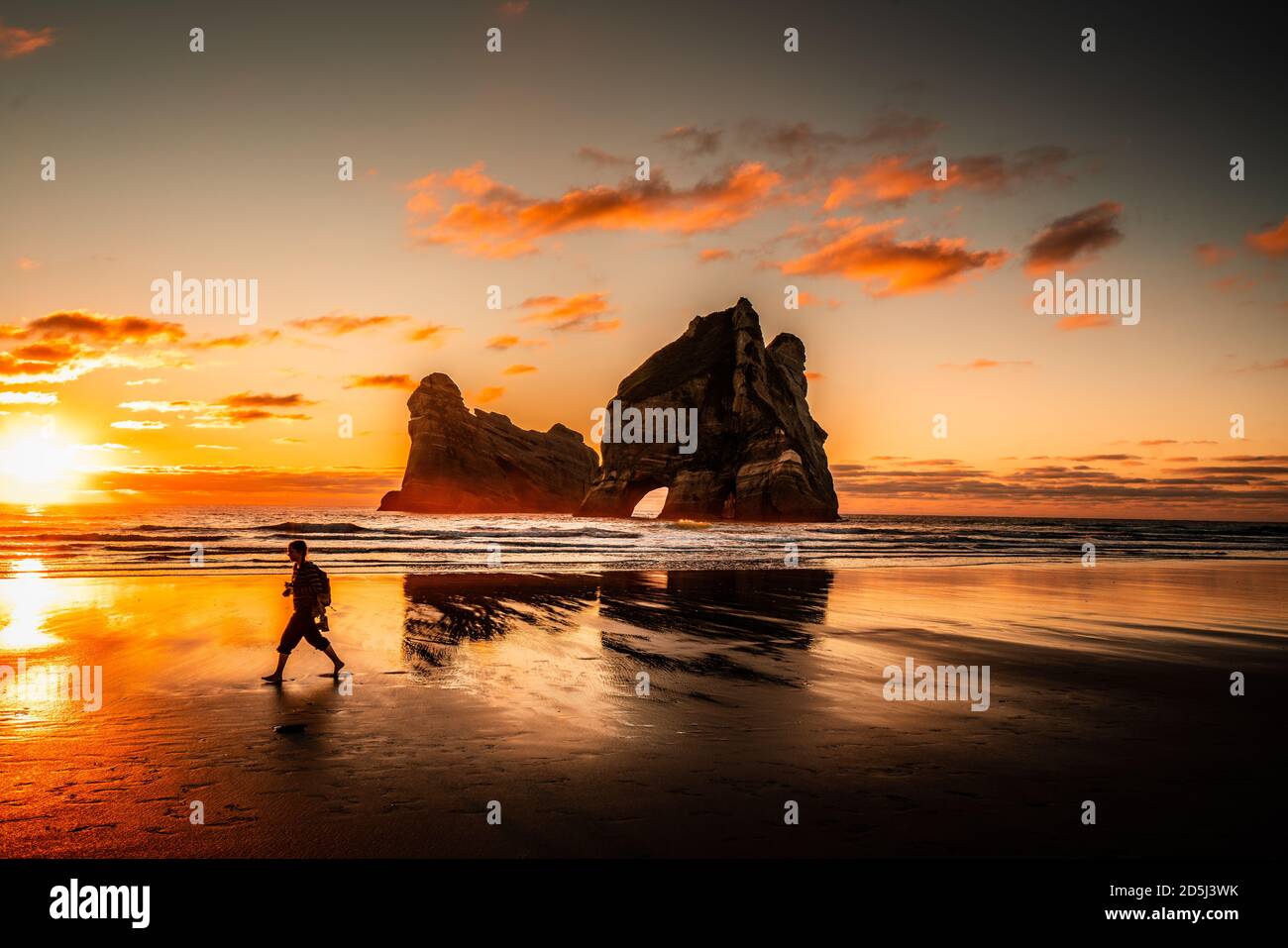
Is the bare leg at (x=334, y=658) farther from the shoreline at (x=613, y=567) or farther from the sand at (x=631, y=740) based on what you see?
the shoreline at (x=613, y=567)

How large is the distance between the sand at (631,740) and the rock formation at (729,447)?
231 feet

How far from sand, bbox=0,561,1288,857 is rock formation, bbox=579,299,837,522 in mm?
70261

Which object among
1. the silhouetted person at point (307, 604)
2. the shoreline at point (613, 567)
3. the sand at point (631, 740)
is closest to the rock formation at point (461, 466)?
the shoreline at point (613, 567)

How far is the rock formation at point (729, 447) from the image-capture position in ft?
278

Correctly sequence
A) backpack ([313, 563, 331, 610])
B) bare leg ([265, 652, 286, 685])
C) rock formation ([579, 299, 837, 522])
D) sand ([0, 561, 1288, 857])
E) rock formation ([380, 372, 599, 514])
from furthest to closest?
rock formation ([380, 372, 599, 514]) → rock formation ([579, 299, 837, 522]) → backpack ([313, 563, 331, 610]) → bare leg ([265, 652, 286, 685]) → sand ([0, 561, 1288, 857])

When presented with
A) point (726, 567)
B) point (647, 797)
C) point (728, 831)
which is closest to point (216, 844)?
point (647, 797)

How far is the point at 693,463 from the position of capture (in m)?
92.0

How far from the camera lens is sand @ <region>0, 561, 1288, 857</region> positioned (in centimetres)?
456

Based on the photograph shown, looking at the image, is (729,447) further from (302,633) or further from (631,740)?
(631,740)

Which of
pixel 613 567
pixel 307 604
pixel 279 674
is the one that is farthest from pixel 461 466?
pixel 279 674

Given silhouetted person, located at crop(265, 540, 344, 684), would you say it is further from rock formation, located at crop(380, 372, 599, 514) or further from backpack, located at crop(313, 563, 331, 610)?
rock formation, located at crop(380, 372, 599, 514)

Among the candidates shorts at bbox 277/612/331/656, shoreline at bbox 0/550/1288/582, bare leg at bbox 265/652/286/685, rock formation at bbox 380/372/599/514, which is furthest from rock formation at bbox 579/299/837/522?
bare leg at bbox 265/652/286/685

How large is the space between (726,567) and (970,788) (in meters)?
22.1
